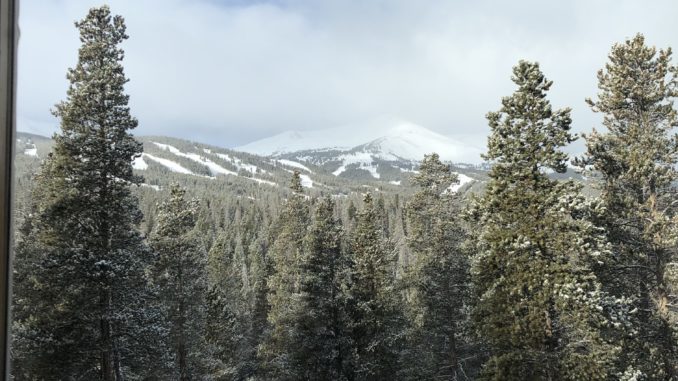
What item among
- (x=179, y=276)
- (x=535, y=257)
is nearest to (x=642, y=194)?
(x=535, y=257)

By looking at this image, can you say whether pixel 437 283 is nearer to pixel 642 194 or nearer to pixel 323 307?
pixel 323 307

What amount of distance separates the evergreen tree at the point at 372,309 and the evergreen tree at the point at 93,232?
745 centimetres

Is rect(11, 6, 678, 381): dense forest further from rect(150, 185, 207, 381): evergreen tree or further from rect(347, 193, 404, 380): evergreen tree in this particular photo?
rect(347, 193, 404, 380): evergreen tree

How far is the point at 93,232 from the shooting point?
9922 mm

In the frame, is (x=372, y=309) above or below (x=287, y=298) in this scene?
above

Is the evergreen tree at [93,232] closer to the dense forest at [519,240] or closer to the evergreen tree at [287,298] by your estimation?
the dense forest at [519,240]

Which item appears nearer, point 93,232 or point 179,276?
point 93,232

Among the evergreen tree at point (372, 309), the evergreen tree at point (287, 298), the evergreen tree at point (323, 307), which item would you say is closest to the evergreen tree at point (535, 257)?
the evergreen tree at point (372, 309)

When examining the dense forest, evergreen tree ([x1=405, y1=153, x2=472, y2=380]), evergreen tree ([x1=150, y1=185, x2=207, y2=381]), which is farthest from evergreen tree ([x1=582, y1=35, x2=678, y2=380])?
evergreen tree ([x1=150, y1=185, x2=207, y2=381])

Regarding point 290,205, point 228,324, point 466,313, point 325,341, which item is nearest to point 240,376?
point 228,324

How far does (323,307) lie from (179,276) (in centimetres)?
534

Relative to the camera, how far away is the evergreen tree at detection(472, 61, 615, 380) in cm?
912

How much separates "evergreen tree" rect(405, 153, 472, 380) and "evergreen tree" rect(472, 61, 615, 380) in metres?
6.60

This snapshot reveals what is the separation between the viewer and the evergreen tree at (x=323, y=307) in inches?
615
